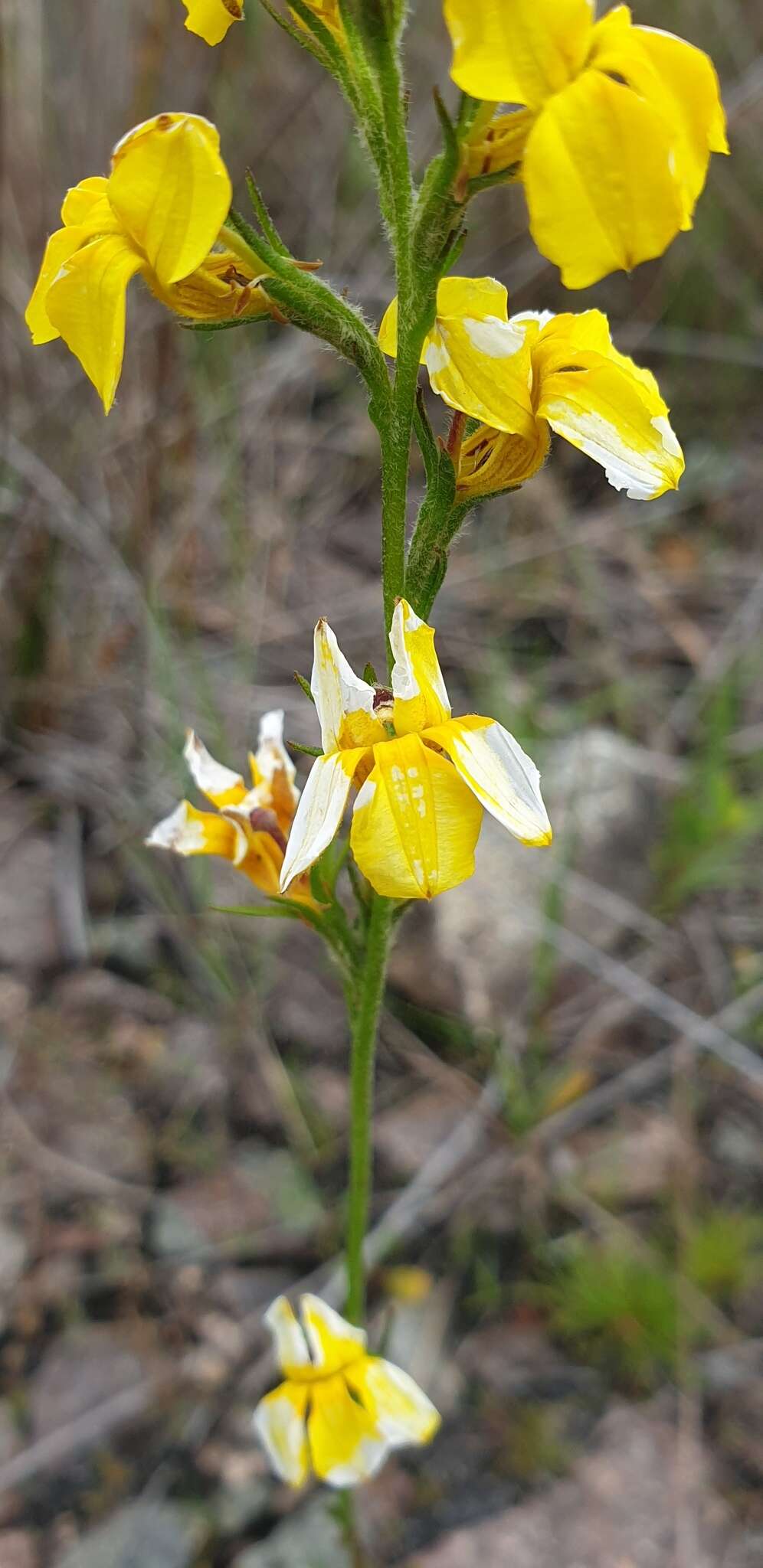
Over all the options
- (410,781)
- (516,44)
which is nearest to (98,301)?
(516,44)

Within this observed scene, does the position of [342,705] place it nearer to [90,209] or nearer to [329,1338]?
[90,209]

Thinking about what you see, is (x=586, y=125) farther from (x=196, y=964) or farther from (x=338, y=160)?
(x=338, y=160)

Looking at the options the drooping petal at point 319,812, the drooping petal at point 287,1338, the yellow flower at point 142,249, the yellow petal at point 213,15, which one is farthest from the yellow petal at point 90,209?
the drooping petal at point 287,1338

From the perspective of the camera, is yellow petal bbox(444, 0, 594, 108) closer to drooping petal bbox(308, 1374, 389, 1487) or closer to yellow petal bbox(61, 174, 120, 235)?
yellow petal bbox(61, 174, 120, 235)

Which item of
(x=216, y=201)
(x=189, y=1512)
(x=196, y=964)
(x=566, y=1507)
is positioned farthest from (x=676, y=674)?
(x=216, y=201)

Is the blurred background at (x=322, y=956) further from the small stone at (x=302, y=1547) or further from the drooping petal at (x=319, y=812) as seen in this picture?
the drooping petal at (x=319, y=812)
